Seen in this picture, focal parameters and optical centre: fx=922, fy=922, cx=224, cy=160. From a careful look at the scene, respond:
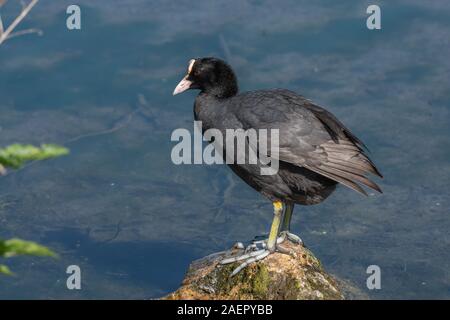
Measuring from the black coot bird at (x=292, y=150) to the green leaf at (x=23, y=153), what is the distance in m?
2.53

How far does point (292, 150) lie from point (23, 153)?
2.70 m

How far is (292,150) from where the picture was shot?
5770 millimetres

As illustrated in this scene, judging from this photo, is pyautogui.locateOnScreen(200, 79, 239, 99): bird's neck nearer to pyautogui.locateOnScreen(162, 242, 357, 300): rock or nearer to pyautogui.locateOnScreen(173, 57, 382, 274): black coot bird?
pyautogui.locateOnScreen(173, 57, 382, 274): black coot bird

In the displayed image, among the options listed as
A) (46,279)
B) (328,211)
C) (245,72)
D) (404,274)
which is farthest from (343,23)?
(46,279)

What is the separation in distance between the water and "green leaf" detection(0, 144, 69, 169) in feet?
14.2

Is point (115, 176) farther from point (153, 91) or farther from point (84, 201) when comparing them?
point (153, 91)

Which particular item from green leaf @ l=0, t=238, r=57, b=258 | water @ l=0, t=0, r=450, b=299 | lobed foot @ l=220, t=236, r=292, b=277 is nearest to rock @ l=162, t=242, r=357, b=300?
lobed foot @ l=220, t=236, r=292, b=277

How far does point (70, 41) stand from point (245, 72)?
6.82ft

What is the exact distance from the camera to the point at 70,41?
10.4 meters

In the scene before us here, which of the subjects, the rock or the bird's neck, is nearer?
the rock

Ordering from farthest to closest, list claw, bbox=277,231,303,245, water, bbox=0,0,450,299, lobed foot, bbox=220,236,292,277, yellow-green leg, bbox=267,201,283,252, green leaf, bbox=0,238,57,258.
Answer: water, bbox=0,0,450,299 → claw, bbox=277,231,303,245 → yellow-green leg, bbox=267,201,283,252 → lobed foot, bbox=220,236,292,277 → green leaf, bbox=0,238,57,258

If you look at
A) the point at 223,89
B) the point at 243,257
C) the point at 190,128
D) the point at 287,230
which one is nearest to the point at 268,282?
the point at 243,257

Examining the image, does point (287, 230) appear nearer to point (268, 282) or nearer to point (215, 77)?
point (268, 282)

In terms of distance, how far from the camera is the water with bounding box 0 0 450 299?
7871 millimetres
